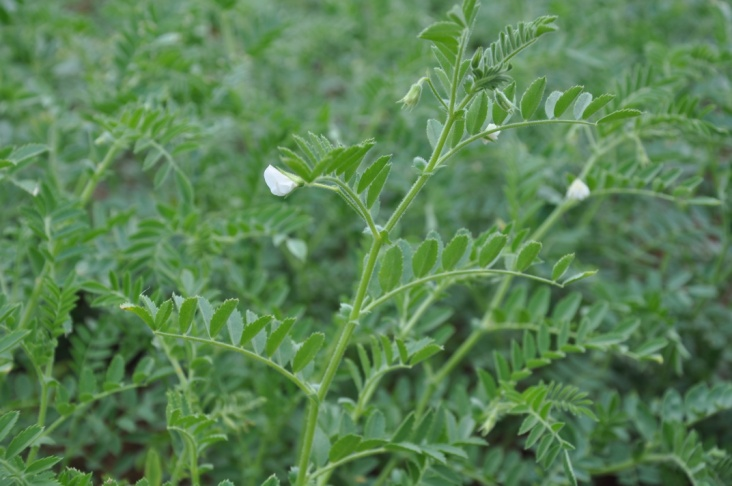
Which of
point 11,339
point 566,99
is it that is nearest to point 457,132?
point 566,99

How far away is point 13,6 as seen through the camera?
72.6 inches

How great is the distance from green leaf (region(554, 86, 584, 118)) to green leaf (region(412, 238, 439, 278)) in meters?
0.23

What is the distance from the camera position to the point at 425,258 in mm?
1010

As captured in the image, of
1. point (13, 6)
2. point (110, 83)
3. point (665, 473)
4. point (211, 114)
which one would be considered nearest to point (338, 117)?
point (211, 114)

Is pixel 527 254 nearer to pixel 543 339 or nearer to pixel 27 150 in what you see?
pixel 543 339

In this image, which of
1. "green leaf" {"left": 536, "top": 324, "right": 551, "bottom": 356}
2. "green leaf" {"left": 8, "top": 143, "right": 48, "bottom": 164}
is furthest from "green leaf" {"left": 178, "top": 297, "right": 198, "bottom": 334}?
"green leaf" {"left": 536, "top": 324, "right": 551, "bottom": 356}

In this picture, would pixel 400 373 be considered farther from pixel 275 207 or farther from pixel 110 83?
pixel 110 83

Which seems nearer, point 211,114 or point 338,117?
point 211,114

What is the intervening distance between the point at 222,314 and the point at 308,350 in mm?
124

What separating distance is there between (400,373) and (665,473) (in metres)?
0.62

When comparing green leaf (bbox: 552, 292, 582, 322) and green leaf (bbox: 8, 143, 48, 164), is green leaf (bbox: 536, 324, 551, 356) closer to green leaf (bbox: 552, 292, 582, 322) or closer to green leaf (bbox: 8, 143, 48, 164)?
green leaf (bbox: 552, 292, 582, 322)

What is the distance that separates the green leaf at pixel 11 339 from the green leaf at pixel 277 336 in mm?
317

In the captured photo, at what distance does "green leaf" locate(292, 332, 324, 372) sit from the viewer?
1.00 metres

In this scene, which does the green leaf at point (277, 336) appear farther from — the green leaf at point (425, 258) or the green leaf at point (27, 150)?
the green leaf at point (27, 150)
